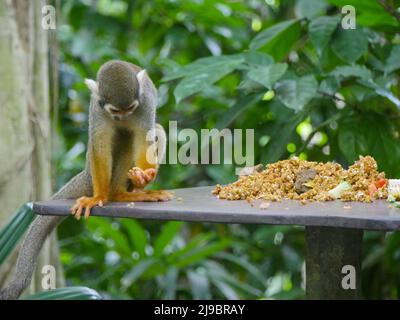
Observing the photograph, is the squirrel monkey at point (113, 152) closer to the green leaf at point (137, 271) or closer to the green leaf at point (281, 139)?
the green leaf at point (281, 139)

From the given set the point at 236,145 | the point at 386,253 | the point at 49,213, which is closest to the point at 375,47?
the point at 236,145

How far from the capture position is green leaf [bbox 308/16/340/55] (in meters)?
3.19

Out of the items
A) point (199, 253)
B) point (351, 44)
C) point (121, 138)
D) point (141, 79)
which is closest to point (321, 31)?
point (351, 44)

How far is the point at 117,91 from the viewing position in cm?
255

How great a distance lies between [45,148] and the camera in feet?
11.6

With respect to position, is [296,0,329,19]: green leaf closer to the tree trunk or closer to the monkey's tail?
the tree trunk

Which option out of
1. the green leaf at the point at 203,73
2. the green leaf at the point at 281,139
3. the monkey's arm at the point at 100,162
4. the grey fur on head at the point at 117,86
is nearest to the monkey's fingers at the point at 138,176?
the monkey's arm at the point at 100,162

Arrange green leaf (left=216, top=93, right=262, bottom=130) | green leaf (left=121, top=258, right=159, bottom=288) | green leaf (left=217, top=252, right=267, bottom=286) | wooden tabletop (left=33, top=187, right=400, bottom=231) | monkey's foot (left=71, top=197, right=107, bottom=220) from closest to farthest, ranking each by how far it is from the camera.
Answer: wooden tabletop (left=33, top=187, right=400, bottom=231) < monkey's foot (left=71, top=197, right=107, bottom=220) < green leaf (left=216, top=93, right=262, bottom=130) < green leaf (left=121, top=258, right=159, bottom=288) < green leaf (left=217, top=252, right=267, bottom=286)

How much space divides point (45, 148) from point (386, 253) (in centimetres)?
211

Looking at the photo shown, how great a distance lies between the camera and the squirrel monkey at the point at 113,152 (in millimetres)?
2562

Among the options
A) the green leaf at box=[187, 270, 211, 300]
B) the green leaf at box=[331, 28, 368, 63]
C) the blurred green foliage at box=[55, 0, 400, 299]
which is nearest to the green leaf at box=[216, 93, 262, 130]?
the blurred green foliage at box=[55, 0, 400, 299]
